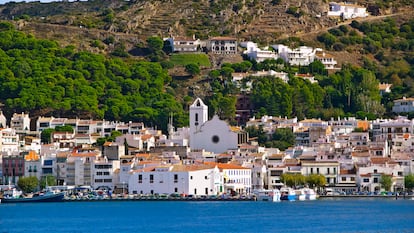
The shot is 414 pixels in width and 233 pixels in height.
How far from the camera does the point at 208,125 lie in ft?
381

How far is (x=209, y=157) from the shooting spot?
110 m

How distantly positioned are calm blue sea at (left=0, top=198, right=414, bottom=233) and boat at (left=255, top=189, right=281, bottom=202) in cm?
211

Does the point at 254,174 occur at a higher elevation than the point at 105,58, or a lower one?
lower

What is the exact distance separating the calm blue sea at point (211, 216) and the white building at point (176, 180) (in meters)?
1.72

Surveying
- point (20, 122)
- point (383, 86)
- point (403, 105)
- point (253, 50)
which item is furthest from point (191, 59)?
point (20, 122)

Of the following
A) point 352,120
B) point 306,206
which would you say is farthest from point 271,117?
point 306,206

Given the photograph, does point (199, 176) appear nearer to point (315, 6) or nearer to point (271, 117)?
point (271, 117)

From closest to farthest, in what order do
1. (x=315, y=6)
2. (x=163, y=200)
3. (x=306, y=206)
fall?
1. (x=306, y=206)
2. (x=163, y=200)
3. (x=315, y=6)

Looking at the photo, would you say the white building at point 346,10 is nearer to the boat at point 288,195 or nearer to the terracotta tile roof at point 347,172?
the terracotta tile roof at point 347,172

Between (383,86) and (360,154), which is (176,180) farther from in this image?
(383,86)

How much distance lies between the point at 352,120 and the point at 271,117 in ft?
23.0

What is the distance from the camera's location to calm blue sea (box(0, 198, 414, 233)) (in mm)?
74438

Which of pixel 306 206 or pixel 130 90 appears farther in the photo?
pixel 130 90

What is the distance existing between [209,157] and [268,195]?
1207 centimetres
